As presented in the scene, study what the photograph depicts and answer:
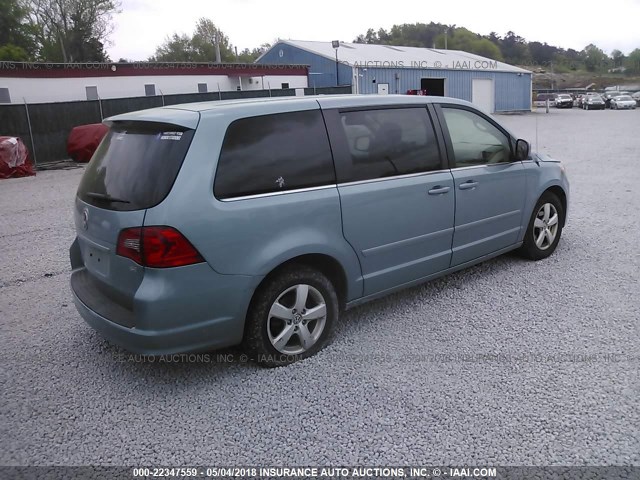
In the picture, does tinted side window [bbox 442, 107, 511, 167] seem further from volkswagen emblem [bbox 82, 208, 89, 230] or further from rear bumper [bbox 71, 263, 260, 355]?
A: volkswagen emblem [bbox 82, 208, 89, 230]

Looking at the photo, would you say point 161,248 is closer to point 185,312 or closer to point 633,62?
point 185,312

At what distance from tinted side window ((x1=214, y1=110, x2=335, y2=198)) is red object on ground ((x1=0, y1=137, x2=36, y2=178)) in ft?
46.1

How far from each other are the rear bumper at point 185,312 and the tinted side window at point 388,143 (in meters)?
1.14

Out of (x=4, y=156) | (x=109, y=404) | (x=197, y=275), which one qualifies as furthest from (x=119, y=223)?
(x=4, y=156)

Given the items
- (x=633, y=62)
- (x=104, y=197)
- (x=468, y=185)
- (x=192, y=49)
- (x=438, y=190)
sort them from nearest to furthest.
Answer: (x=104, y=197)
(x=438, y=190)
(x=468, y=185)
(x=192, y=49)
(x=633, y=62)

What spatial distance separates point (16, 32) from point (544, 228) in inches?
2464

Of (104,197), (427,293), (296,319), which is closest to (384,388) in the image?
(296,319)

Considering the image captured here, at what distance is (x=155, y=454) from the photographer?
2.74 m

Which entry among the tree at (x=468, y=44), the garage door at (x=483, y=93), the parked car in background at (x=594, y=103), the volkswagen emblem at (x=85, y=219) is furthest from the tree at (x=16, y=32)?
the tree at (x=468, y=44)

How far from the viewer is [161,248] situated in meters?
2.97

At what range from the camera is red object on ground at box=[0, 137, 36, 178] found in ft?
48.3

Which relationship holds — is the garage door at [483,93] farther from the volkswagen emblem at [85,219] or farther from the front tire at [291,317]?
the volkswagen emblem at [85,219]

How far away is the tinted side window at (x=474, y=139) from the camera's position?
4.50 metres

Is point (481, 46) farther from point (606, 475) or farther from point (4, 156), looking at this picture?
point (606, 475)
